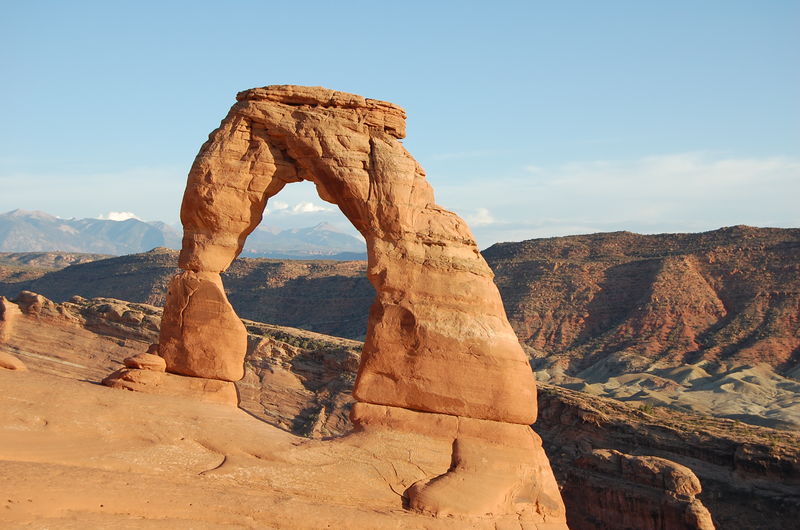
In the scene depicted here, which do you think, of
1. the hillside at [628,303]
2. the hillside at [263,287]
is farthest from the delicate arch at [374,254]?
the hillside at [263,287]

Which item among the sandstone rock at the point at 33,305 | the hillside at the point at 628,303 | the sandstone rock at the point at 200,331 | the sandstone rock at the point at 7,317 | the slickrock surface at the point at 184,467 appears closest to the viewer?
the slickrock surface at the point at 184,467

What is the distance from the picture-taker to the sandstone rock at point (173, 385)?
717 inches

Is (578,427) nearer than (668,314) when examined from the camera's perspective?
Yes

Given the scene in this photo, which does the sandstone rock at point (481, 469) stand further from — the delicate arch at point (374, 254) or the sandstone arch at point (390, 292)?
the delicate arch at point (374, 254)

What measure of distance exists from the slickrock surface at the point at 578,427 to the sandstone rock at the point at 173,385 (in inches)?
492

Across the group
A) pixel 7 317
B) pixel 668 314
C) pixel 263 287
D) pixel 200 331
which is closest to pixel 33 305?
pixel 7 317

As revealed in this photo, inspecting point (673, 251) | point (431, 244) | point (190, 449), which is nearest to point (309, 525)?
point (190, 449)

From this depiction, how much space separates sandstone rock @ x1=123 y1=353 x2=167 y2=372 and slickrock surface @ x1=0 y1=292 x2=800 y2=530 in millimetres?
12388

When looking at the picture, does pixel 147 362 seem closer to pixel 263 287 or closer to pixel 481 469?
pixel 481 469

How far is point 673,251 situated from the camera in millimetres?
89688

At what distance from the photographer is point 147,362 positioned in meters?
18.6

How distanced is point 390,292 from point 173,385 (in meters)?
4.97

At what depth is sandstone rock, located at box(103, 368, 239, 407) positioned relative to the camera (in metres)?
18.2

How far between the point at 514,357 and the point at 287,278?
268ft
